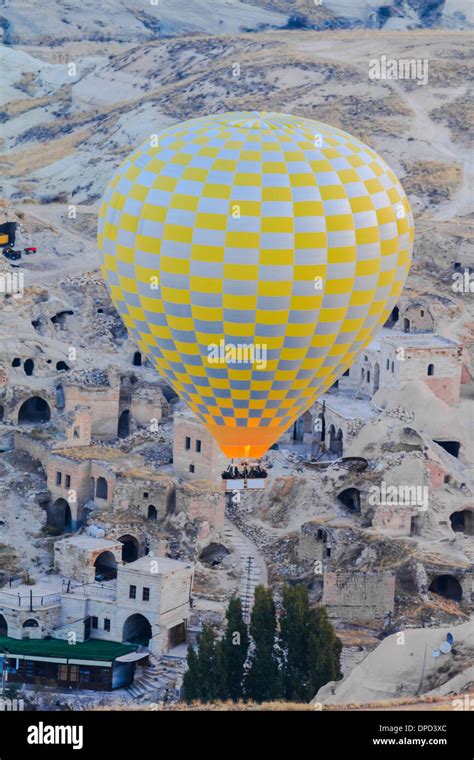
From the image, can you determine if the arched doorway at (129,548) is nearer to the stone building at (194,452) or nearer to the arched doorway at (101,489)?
the arched doorway at (101,489)

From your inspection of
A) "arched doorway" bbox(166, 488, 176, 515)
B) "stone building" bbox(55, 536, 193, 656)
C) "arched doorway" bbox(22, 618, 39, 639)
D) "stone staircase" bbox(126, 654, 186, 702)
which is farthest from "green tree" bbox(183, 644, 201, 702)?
"arched doorway" bbox(166, 488, 176, 515)

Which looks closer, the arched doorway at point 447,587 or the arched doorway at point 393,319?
the arched doorway at point 447,587

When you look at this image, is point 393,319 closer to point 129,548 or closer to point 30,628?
point 129,548

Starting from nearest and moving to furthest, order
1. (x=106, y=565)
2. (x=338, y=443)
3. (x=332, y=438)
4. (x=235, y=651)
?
(x=235, y=651), (x=106, y=565), (x=338, y=443), (x=332, y=438)

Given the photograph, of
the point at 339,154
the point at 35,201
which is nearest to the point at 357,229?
the point at 339,154

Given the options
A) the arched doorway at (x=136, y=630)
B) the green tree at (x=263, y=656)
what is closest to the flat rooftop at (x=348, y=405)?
the arched doorway at (x=136, y=630)

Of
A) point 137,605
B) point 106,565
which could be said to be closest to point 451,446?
point 106,565
